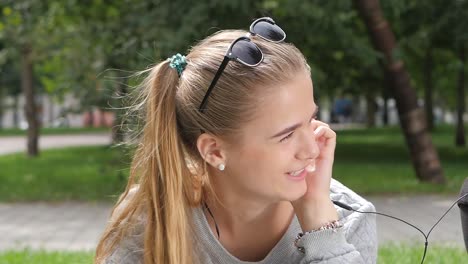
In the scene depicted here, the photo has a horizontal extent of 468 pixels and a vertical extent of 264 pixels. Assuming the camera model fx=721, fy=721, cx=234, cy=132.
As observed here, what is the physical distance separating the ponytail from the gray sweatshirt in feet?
0.13

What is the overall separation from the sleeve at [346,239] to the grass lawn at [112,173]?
160 inches

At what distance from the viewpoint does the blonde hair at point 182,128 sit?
1.99 meters

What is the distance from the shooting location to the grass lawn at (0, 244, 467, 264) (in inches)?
191

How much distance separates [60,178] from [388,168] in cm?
600

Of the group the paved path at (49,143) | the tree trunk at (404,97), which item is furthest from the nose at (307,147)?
the paved path at (49,143)

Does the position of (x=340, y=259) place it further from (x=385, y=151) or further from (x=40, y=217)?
(x=385, y=151)

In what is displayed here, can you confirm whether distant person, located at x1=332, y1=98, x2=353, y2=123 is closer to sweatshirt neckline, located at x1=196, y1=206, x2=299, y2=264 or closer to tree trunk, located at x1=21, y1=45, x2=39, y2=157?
tree trunk, located at x1=21, y1=45, x2=39, y2=157

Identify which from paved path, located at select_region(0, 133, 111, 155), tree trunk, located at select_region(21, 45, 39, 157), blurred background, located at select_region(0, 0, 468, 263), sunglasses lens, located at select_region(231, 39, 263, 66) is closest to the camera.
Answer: sunglasses lens, located at select_region(231, 39, 263, 66)

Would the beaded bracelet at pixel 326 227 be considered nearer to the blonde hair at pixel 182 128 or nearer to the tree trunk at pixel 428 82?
the blonde hair at pixel 182 128

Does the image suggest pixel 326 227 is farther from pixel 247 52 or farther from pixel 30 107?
pixel 30 107

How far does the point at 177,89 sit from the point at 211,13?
659 cm

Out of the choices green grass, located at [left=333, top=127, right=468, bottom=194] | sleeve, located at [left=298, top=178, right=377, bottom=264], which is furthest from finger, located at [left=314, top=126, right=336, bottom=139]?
green grass, located at [left=333, top=127, right=468, bottom=194]

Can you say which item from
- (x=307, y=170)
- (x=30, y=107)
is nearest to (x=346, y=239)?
(x=307, y=170)

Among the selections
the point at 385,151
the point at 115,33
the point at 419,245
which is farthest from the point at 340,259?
the point at 385,151
